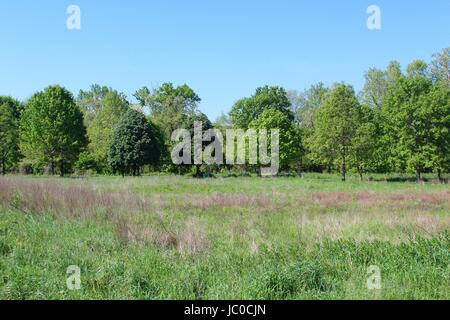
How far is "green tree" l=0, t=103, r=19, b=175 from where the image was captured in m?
52.5

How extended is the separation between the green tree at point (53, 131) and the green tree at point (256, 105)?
2470cm

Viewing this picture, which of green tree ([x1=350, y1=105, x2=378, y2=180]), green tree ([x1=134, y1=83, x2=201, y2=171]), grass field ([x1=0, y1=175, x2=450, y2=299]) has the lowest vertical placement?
grass field ([x1=0, y1=175, x2=450, y2=299])

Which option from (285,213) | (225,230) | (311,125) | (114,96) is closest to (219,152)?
(311,125)

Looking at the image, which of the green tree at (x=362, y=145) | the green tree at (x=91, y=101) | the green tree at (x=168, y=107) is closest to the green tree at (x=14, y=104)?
the green tree at (x=91, y=101)

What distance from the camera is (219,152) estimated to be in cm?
5253

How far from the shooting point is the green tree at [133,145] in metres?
50.1

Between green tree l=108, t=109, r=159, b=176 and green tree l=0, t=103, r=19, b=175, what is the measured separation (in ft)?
46.8

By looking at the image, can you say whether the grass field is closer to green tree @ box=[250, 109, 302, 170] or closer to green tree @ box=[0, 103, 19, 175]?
green tree @ box=[250, 109, 302, 170]

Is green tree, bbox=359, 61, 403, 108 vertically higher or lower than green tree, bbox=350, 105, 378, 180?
higher

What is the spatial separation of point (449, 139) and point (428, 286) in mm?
37898

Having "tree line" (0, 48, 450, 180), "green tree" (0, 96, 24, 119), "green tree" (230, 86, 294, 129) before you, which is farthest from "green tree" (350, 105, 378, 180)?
"green tree" (0, 96, 24, 119)

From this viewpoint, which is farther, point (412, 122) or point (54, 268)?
point (412, 122)

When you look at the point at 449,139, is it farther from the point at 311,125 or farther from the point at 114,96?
→ the point at 114,96

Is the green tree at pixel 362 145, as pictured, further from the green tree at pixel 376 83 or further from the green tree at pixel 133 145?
the green tree at pixel 133 145
